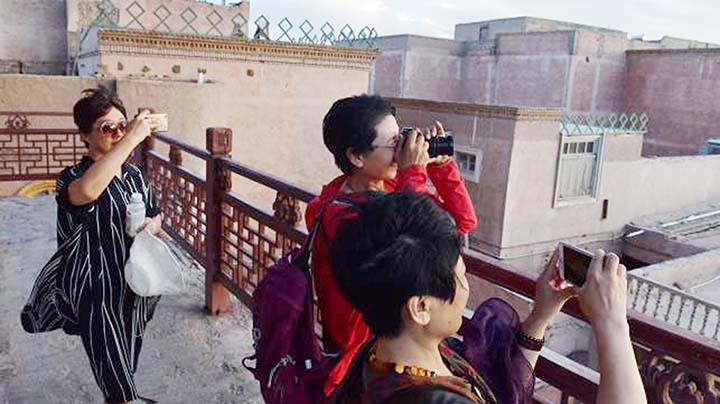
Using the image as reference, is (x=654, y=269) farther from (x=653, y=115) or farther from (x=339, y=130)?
(x=653, y=115)

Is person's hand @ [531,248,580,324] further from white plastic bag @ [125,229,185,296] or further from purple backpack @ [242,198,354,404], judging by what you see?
white plastic bag @ [125,229,185,296]

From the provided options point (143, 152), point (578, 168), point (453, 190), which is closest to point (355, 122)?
point (453, 190)

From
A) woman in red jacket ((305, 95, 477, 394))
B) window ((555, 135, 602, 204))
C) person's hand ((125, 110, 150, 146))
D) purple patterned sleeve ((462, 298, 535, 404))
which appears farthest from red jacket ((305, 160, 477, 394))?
window ((555, 135, 602, 204))

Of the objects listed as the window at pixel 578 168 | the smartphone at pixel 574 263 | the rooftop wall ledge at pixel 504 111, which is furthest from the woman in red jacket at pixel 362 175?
the window at pixel 578 168

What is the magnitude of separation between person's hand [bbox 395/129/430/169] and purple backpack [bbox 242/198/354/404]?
26 centimetres

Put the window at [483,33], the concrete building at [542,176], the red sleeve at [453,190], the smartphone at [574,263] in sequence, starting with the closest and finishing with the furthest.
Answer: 1. the smartphone at [574,263]
2. the red sleeve at [453,190]
3. the concrete building at [542,176]
4. the window at [483,33]

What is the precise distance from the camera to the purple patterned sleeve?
4.62 feet

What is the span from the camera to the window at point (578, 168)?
14.8 metres

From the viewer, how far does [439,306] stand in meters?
1.20

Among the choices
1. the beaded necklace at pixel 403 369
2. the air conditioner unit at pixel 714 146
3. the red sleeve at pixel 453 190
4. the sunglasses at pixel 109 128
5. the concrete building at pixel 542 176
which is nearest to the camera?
the beaded necklace at pixel 403 369

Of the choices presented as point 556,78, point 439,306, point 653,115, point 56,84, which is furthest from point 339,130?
point 653,115

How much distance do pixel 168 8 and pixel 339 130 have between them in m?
14.7

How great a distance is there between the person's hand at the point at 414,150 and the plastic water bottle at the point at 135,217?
107 cm

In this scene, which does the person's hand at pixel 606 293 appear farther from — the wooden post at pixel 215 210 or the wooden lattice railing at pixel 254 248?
the wooden post at pixel 215 210
